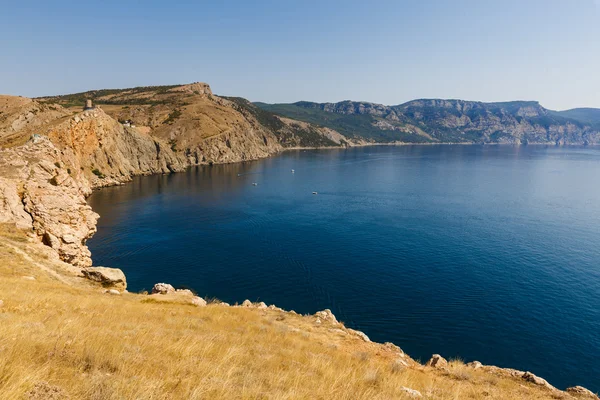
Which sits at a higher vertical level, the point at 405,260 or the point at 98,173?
the point at 98,173

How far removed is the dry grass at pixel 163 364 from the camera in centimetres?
650

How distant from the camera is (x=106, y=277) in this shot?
91.4 feet

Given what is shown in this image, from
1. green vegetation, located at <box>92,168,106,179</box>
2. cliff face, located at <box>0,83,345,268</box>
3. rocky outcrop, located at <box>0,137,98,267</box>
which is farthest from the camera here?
green vegetation, located at <box>92,168,106,179</box>

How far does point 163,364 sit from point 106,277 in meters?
23.2

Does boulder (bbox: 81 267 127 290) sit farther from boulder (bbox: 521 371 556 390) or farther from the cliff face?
boulder (bbox: 521 371 556 390)

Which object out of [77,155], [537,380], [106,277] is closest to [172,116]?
[77,155]

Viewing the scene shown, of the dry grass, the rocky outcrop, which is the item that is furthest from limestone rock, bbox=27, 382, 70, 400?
the rocky outcrop

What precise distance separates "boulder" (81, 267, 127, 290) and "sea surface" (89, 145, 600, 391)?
536 inches

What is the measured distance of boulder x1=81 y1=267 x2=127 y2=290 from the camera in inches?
1092

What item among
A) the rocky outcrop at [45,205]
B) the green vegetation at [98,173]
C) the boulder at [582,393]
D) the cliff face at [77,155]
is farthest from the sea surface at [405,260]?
the green vegetation at [98,173]

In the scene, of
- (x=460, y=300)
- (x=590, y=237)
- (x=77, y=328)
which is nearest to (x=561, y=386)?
(x=460, y=300)

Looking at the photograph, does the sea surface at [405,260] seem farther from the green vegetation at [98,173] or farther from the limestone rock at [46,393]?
the limestone rock at [46,393]

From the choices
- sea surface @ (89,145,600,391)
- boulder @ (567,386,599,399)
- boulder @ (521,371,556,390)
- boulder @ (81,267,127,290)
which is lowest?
sea surface @ (89,145,600,391)

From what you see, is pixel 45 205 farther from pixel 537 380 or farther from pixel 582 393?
pixel 582 393
